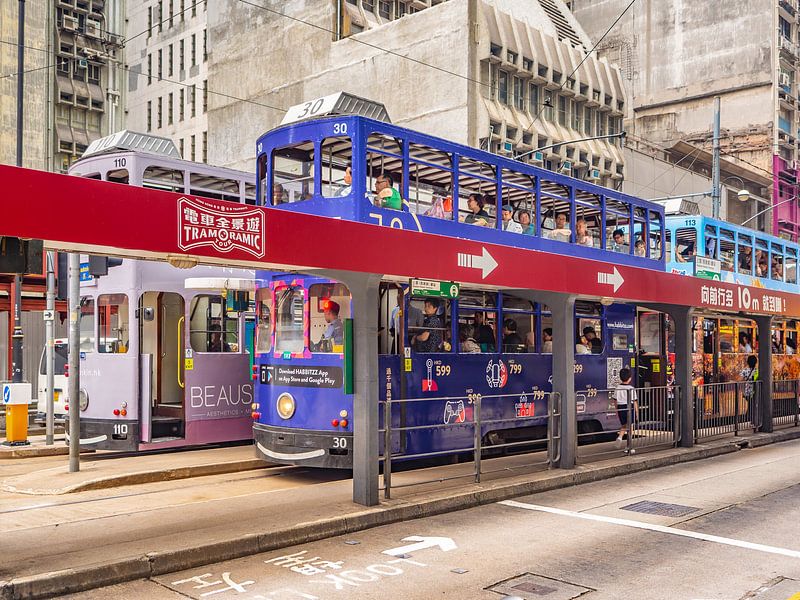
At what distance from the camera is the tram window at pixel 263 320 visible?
12.9 m

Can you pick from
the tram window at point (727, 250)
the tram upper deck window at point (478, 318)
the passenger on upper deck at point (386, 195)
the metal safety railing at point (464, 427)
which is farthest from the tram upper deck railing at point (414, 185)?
the tram window at point (727, 250)

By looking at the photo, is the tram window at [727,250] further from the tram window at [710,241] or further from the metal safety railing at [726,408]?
the metal safety railing at [726,408]

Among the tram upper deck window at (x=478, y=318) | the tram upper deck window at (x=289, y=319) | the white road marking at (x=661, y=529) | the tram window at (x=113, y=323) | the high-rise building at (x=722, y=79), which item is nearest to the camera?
the white road marking at (x=661, y=529)

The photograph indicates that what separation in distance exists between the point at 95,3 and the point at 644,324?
41.7 metres

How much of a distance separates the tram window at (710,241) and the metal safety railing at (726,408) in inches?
138

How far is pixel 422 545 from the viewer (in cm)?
912

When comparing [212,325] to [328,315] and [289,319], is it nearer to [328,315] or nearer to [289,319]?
[289,319]

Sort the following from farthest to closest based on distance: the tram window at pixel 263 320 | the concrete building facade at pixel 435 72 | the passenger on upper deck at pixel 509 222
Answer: the concrete building facade at pixel 435 72 < the passenger on upper deck at pixel 509 222 < the tram window at pixel 263 320

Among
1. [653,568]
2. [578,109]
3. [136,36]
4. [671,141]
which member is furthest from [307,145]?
[136,36]

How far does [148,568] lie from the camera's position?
25.7 ft

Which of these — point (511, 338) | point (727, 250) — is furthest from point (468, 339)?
point (727, 250)

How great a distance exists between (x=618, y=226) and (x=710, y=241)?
5055mm

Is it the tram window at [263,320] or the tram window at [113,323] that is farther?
the tram window at [113,323]

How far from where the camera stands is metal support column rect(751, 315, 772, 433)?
754 inches
